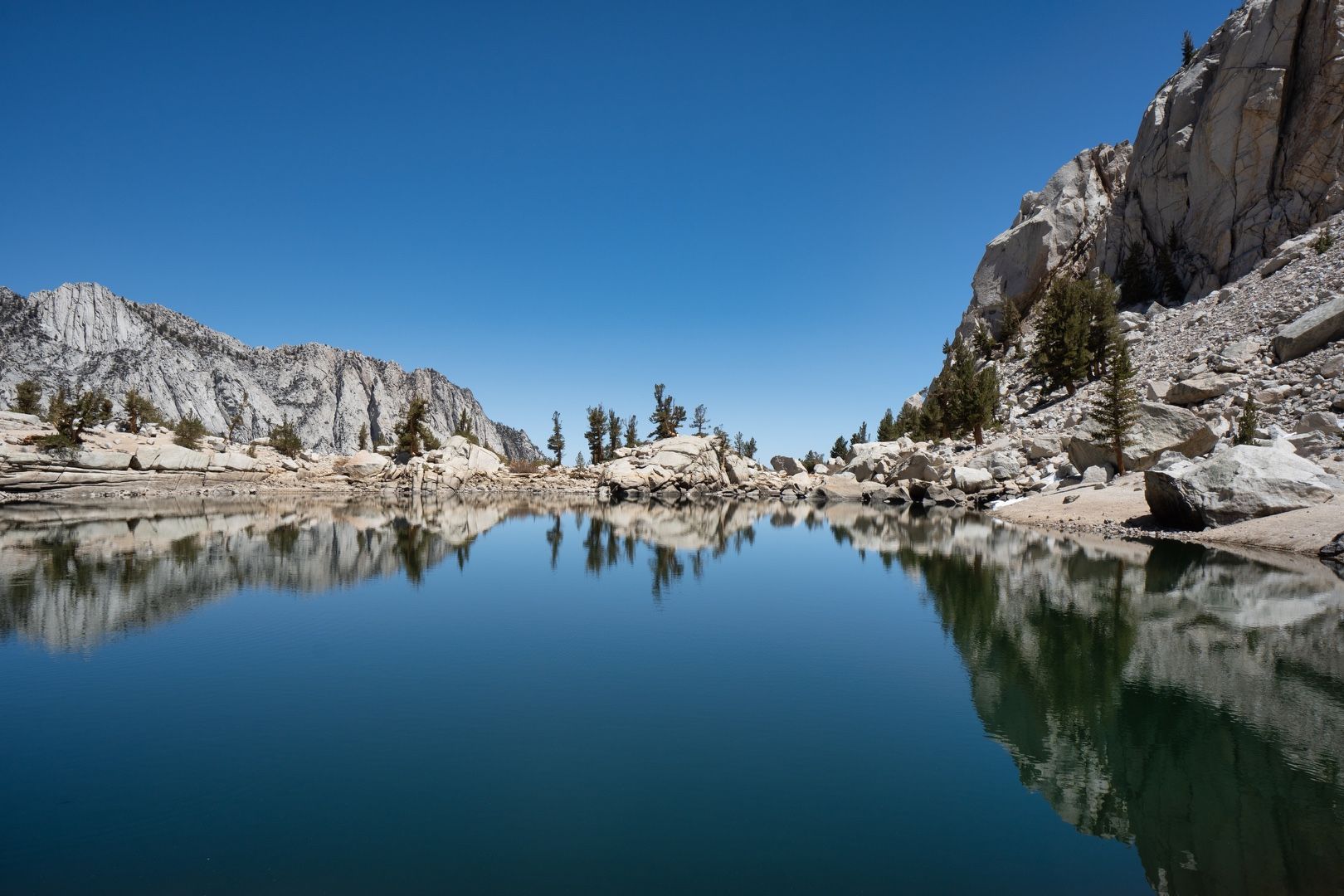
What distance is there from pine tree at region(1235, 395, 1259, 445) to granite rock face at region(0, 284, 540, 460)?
369 feet

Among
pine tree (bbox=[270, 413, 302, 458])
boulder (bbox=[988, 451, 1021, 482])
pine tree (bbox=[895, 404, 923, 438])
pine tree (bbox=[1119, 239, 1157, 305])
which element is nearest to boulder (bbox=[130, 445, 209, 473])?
pine tree (bbox=[270, 413, 302, 458])

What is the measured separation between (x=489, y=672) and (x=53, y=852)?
663 centimetres

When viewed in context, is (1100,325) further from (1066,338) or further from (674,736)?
(674,736)

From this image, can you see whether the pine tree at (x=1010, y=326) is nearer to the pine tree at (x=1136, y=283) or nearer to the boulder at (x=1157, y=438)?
the pine tree at (x=1136, y=283)

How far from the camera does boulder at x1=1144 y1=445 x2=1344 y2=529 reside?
26250mm

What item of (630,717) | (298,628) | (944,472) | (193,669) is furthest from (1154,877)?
(944,472)

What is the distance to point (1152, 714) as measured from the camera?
10406mm

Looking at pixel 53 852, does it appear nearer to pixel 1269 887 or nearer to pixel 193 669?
pixel 193 669

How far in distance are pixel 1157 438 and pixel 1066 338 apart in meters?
28.1

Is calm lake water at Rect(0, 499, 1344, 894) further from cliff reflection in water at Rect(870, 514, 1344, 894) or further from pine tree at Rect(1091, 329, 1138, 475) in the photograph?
pine tree at Rect(1091, 329, 1138, 475)

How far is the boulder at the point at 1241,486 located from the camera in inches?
1033

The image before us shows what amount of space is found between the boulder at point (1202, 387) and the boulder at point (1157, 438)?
564 cm

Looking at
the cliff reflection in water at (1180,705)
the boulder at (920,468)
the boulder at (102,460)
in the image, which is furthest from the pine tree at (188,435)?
the cliff reflection in water at (1180,705)

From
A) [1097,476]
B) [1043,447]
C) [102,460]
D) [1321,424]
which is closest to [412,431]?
[102,460]
